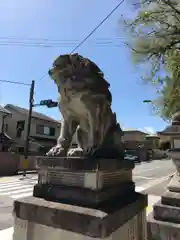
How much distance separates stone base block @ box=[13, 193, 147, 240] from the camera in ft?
7.57

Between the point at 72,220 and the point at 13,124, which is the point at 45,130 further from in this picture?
the point at 72,220

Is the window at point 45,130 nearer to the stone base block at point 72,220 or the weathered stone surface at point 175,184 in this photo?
the weathered stone surface at point 175,184

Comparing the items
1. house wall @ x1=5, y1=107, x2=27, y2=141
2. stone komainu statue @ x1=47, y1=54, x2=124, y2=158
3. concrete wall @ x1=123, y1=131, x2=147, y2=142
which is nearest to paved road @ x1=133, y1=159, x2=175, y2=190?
stone komainu statue @ x1=47, y1=54, x2=124, y2=158

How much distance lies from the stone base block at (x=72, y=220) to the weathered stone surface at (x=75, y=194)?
3.2 inches

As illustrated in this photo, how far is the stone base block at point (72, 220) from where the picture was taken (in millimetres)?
2308

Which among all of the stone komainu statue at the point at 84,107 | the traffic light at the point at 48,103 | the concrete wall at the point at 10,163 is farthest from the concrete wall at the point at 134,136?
the stone komainu statue at the point at 84,107

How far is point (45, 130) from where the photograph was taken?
110ft

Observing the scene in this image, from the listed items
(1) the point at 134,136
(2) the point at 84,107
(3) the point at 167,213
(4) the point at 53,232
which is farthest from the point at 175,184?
(1) the point at 134,136

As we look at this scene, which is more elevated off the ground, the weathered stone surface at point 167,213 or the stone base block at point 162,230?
the weathered stone surface at point 167,213

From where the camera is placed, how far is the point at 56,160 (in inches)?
110

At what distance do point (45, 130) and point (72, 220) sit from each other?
3178 centimetres

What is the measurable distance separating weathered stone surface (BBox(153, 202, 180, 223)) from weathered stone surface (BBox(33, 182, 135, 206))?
1.06 meters

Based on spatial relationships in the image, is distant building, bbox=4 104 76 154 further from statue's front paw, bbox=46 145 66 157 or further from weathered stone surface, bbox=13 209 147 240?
weathered stone surface, bbox=13 209 147 240

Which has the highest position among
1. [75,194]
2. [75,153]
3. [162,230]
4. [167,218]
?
[75,153]
